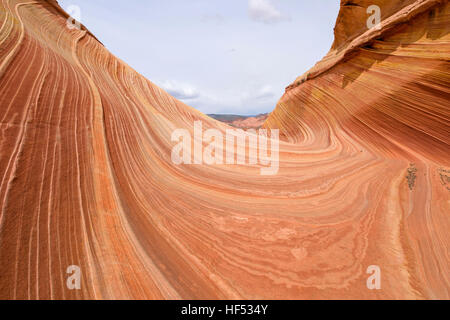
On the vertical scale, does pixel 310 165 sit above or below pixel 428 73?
below

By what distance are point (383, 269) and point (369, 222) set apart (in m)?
0.54

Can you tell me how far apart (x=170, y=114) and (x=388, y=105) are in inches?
171

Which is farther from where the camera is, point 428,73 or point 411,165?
point 428,73

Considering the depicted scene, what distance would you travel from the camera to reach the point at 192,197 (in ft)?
6.77

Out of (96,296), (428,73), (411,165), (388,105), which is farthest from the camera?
(388,105)

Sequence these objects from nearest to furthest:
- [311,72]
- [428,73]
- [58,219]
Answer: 1. [58,219]
2. [428,73]
3. [311,72]

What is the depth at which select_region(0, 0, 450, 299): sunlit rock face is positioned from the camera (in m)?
1.27

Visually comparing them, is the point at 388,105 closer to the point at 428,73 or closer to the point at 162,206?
the point at 428,73

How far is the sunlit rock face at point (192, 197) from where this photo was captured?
127 centimetres

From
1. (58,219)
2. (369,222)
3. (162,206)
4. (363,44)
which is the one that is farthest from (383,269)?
(363,44)

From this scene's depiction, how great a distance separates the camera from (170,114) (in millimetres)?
4086

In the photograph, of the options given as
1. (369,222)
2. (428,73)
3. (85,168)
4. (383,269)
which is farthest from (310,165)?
(85,168)
